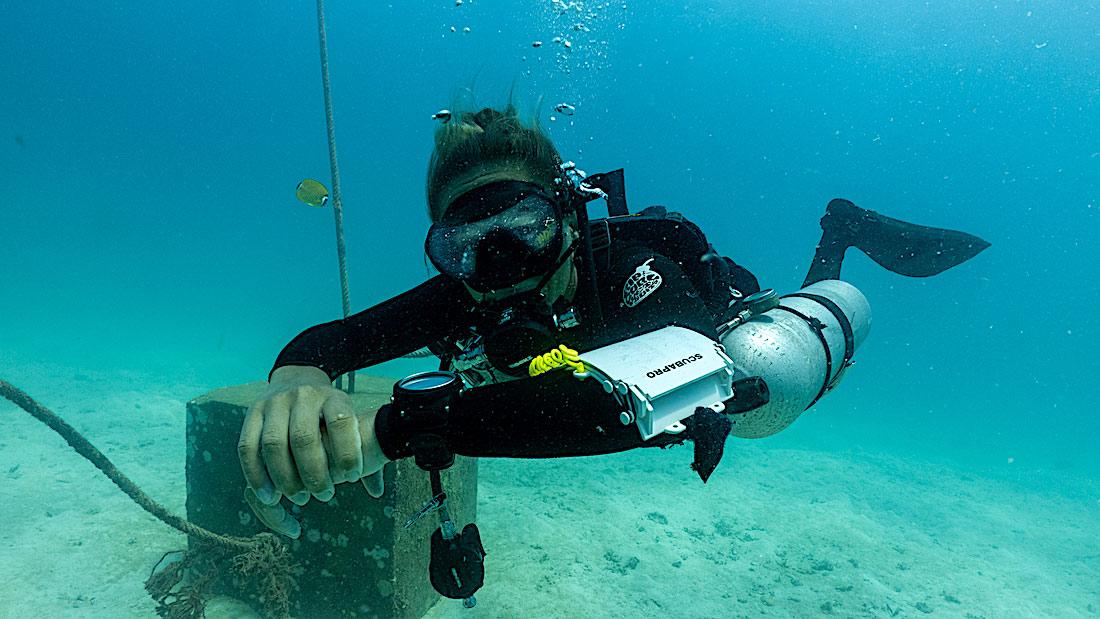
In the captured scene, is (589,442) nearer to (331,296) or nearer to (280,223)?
(331,296)

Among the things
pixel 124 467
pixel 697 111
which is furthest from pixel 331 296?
pixel 124 467

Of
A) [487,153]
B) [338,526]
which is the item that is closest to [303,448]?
[487,153]

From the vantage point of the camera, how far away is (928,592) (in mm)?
6254

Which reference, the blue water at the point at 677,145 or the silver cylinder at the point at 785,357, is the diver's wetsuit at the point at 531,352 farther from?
the blue water at the point at 677,145

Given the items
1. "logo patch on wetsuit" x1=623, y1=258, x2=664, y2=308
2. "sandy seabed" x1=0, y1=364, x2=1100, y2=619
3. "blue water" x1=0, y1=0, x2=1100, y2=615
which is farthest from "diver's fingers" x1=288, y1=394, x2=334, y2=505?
"blue water" x1=0, y1=0, x2=1100, y2=615

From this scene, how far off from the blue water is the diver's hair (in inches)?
2178

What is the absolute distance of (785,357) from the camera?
8.92 feet

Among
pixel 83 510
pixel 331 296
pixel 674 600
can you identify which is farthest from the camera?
pixel 331 296

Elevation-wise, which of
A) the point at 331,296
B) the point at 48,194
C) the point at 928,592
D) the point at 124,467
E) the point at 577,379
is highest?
the point at 48,194

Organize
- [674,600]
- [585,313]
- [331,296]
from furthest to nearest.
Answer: [331,296]
[674,600]
[585,313]

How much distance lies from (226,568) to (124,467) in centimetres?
442

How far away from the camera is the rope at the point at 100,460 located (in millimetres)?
2957

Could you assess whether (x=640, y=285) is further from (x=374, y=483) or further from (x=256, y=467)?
(x=256, y=467)

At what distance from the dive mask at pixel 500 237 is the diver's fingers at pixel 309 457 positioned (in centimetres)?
93
